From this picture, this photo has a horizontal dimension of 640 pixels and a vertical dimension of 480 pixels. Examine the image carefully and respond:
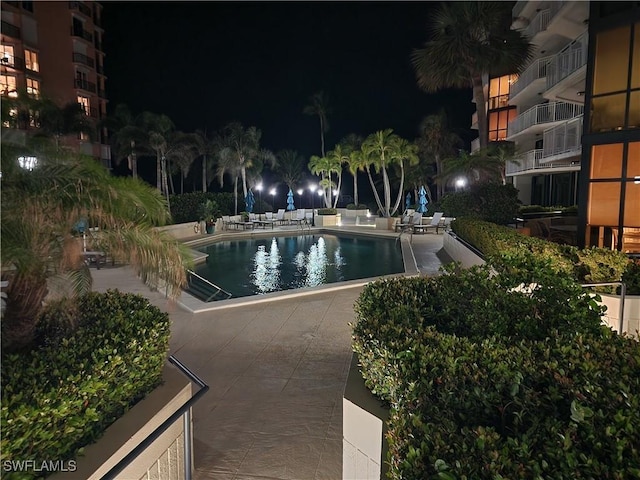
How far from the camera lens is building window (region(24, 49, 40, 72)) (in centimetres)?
3000

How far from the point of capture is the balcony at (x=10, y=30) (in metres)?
27.6

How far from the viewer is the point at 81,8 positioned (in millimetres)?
33750

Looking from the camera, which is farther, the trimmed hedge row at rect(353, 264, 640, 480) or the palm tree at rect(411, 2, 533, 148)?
the palm tree at rect(411, 2, 533, 148)

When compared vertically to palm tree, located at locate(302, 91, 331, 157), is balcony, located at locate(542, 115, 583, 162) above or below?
below

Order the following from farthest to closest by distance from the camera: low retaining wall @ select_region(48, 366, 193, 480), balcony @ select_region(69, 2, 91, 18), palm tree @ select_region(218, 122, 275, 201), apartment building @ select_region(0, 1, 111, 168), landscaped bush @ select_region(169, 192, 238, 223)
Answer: balcony @ select_region(69, 2, 91, 18) < palm tree @ select_region(218, 122, 275, 201) < apartment building @ select_region(0, 1, 111, 168) < landscaped bush @ select_region(169, 192, 238, 223) < low retaining wall @ select_region(48, 366, 193, 480)

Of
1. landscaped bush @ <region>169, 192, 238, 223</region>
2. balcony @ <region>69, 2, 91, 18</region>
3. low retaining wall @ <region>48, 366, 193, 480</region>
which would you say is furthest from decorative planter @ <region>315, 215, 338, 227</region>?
balcony @ <region>69, 2, 91, 18</region>

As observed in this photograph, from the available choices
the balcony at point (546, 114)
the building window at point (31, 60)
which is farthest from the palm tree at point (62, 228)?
the building window at point (31, 60)

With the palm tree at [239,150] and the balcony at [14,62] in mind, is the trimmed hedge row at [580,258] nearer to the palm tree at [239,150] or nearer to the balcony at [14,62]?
the palm tree at [239,150]

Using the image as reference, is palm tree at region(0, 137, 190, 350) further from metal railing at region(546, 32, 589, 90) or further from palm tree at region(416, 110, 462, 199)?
palm tree at region(416, 110, 462, 199)

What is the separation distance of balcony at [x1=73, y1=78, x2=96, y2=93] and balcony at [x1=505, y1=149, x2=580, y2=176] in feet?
104

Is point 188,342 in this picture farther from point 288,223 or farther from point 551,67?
point 288,223

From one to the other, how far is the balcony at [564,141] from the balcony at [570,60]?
5.52ft

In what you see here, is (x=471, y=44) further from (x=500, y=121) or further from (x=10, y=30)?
(x=10, y=30)

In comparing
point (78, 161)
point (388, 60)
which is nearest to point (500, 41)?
point (78, 161)
